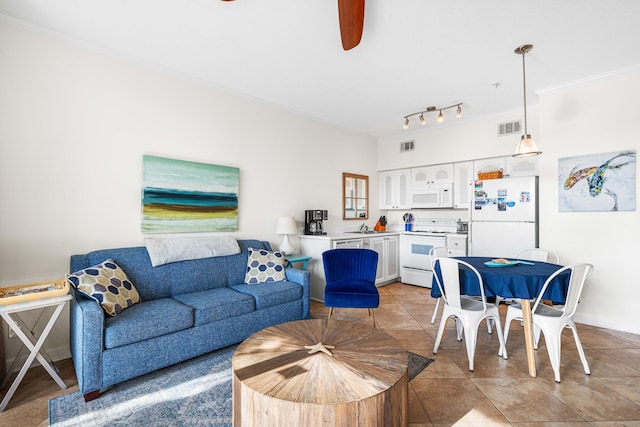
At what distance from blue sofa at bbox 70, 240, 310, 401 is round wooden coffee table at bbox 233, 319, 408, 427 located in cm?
96

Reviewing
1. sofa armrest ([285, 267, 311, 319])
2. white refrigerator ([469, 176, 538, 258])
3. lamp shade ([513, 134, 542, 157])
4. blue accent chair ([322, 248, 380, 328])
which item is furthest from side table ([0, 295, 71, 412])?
white refrigerator ([469, 176, 538, 258])

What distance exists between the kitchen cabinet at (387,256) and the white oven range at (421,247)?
9cm

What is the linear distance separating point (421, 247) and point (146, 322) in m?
4.04

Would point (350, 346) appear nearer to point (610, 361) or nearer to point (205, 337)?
point (205, 337)

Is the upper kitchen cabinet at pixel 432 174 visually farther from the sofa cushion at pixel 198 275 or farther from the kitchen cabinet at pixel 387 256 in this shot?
the sofa cushion at pixel 198 275

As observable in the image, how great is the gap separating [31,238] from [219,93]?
2.31 meters

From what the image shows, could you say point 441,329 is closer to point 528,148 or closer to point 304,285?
point 304,285

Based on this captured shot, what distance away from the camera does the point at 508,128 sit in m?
4.46

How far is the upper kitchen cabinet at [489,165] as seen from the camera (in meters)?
4.56

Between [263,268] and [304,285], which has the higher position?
[263,268]

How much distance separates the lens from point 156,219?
10.2 feet

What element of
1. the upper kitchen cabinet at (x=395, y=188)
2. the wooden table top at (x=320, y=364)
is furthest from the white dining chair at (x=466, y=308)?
the upper kitchen cabinet at (x=395, y=188)

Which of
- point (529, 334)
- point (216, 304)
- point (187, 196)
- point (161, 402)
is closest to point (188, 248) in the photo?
point (187, 196)

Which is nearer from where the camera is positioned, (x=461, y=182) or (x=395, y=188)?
(x=461, y=182)
